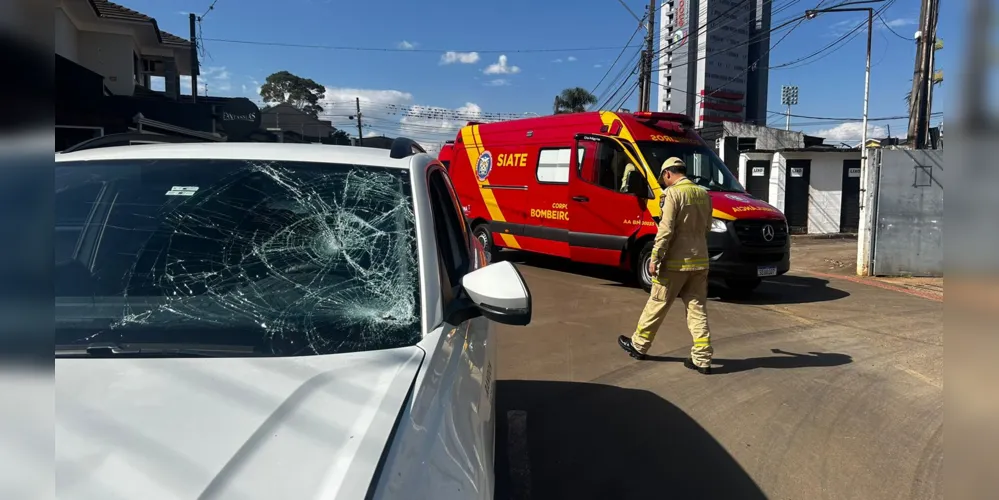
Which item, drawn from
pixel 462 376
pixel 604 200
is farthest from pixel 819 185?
pixel 462 376

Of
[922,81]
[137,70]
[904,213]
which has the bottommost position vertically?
[904,213]

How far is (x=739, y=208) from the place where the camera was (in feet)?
26.0

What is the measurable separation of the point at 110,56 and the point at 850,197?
2346 centimetres

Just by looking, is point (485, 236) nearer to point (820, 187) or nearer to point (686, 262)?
point (686, 262)

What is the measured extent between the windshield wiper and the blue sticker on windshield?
973cm

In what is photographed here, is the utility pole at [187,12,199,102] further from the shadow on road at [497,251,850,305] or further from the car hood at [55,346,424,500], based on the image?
the car hood at [55,346,424,500]

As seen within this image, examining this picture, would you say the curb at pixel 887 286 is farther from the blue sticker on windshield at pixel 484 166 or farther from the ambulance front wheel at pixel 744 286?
the blue sticker on windshield at pixel 484 166

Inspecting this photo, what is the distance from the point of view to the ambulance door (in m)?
8.44

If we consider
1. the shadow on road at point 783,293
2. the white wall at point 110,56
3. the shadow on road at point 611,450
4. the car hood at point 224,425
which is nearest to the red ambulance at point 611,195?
the shadow on road at point 783,293

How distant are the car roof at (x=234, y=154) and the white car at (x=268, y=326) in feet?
0.04

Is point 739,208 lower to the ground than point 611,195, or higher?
lower

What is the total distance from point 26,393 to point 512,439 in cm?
313

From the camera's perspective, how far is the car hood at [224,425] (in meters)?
1.12

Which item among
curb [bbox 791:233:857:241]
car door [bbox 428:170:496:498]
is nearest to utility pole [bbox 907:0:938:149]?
curb [bbox 791:233:857:241]
